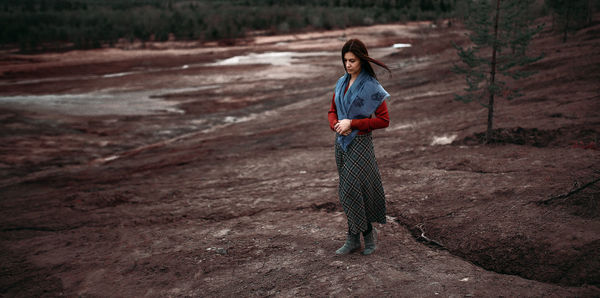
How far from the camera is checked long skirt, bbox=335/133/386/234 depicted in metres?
3.53

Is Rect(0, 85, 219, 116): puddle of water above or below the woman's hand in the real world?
below

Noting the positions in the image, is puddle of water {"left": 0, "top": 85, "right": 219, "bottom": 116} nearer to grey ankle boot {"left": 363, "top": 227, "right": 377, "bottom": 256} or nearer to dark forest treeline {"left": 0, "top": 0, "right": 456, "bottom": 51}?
grey ankle boot {"left": 363, "top": 227, "right": 377, "bottom": 256}

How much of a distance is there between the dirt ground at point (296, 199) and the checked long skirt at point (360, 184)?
46 cm

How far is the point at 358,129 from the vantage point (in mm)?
3445

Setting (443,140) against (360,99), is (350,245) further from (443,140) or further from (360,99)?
(443,140)

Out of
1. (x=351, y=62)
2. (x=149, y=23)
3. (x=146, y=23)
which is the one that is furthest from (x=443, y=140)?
(x=149, y=23)

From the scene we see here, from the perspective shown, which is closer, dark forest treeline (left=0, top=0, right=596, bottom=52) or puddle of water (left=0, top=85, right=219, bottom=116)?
puddle of water (left=0, top=85, right=219, bottom=116)

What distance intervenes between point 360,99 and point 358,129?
0.81 feet

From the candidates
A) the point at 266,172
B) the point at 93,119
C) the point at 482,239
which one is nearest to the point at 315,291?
the point at 482,239

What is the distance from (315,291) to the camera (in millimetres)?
3492

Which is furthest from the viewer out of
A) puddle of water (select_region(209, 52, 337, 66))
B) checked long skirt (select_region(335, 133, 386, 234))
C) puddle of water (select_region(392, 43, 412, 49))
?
puddle of water (select_region(392, 43, 412, 49))

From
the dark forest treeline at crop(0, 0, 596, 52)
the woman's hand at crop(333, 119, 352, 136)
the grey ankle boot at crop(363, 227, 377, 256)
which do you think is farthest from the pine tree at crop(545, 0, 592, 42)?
the woman's hand at crop(333, 119, 352, 136)

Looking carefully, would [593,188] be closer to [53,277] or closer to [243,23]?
[53,277]

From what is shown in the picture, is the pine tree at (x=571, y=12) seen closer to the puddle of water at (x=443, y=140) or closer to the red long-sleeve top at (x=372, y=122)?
the puddle of water at (x=443, y=140)
